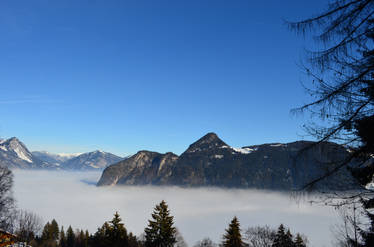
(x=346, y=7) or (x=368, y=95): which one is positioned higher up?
(x=346, y=7)

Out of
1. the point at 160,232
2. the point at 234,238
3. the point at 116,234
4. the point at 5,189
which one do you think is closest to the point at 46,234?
the point at 116,234

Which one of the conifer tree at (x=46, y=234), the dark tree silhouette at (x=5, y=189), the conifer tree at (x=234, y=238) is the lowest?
the conifer tree at (x=46, y=234)

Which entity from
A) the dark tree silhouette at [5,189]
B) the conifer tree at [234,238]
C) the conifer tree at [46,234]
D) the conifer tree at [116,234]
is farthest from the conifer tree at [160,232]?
the conifer tree at [46,234]

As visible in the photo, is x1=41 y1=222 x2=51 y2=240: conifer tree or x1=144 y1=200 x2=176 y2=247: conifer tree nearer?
x1=144 y1=200 x2=176 y2=247: conifer tree

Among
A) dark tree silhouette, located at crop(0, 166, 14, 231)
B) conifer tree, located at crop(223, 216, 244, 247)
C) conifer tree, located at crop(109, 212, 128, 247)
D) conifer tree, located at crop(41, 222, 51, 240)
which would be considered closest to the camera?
dark tree silhouette, located at crop(0, 166, 14, 231)

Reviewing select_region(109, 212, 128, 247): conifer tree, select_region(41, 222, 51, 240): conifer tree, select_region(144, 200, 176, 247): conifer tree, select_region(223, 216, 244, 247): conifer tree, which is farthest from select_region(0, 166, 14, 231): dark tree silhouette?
select_region(41, 222, 51, 240): conifer tree

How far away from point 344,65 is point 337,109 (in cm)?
76

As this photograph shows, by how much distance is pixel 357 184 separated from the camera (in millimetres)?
6523

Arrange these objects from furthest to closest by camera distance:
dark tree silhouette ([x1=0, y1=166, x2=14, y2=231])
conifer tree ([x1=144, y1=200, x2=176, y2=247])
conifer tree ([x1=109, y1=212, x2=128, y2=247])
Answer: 1. conifer tree ([x1=109, y1=212, x2=128, y2=247])
2. conifer tree ([x1=144, y1=200, x2=176, y2=247])
3. dark tree silhouette ([x1=0, y1=166, x2=14, y2=231])

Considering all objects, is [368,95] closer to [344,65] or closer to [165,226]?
[344,65]

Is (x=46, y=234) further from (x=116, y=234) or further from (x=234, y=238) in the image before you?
(x=234, y=238)

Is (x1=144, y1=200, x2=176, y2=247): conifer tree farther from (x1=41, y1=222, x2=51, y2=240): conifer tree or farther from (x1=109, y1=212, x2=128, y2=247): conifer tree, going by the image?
(x1=41, y1=222, x2=51, y2=240): conifer tree

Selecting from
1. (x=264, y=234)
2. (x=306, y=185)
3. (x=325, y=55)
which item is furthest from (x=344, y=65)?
(x=264, y=234)

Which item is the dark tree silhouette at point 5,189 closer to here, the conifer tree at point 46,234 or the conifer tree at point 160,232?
the conifer tree at point 160,232
